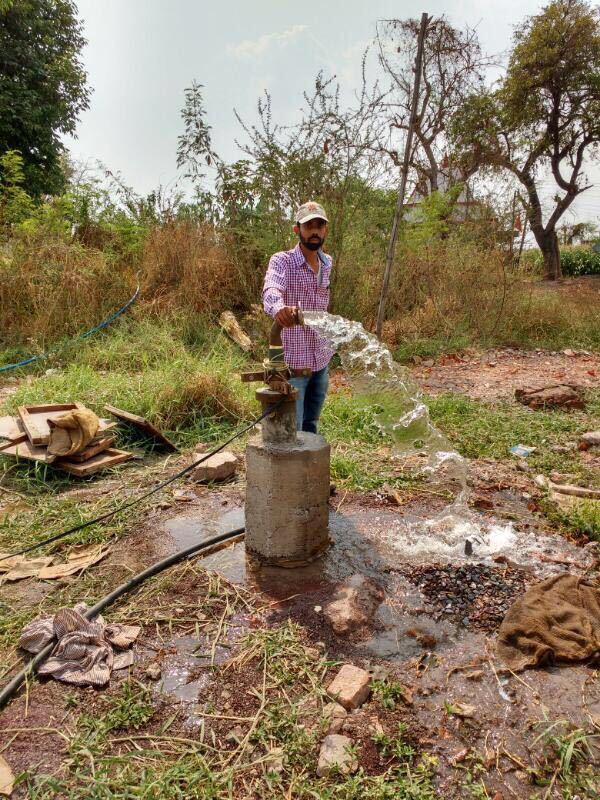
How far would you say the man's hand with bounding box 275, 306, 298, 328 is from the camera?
2561 millimetres

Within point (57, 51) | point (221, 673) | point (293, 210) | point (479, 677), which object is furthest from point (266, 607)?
point (57, 51)

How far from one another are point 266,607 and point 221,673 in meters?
0.43

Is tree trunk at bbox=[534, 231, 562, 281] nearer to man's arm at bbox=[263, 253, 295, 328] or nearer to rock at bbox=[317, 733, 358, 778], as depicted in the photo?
man's arm at bbox=[263, 253, 295, 328]

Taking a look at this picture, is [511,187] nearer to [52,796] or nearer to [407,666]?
[407,666]

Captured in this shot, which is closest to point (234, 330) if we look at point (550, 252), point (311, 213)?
point (311, 213)

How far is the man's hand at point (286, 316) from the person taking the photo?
2.56m

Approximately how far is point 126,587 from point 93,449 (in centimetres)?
174

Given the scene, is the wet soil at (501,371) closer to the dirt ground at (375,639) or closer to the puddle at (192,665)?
the dirt ground at (375,639)

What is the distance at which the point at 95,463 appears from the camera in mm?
3963

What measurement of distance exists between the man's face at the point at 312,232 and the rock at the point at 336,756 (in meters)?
2.38

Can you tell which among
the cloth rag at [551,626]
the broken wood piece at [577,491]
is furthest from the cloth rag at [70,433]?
the broken wood piece at [577,491]

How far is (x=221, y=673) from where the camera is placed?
207 cm

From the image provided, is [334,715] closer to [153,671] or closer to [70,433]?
[153,671]

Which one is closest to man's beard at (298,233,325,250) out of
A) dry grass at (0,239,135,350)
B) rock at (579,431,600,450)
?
rock at (579,431,600,450)
